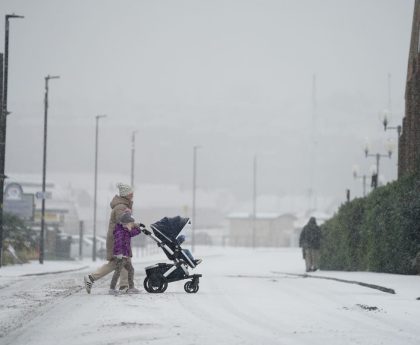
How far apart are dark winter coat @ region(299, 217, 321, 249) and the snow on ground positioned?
13911mm

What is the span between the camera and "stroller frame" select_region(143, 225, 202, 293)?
17.8 metres

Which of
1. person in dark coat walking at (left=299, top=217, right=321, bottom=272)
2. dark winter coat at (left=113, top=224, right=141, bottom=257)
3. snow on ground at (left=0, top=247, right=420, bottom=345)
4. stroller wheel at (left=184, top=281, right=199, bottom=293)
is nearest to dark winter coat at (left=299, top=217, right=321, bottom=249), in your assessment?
person in dark coat walking at (left=299, top=217, right=321, bottom=272)

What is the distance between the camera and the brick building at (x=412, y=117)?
32875 mm

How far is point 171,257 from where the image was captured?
18.0m

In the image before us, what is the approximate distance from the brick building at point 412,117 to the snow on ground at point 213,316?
517 inches

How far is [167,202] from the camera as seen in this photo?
196 metres

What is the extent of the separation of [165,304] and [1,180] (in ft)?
58.4

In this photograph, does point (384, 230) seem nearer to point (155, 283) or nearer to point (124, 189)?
point (155, 283)

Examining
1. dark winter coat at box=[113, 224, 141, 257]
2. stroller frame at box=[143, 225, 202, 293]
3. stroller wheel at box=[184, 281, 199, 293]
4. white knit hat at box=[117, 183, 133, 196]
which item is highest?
white knit hat at box=[117, 183, 133, 196]

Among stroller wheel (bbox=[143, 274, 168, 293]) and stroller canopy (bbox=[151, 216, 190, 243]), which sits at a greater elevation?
stroller canopy (bbox=[151, 216, 190, 243])

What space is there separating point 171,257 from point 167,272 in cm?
26

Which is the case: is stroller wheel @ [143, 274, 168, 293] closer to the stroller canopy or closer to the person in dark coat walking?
the stroller canopy

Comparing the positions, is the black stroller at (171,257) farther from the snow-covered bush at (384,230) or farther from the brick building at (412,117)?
the brick building at (412,117)

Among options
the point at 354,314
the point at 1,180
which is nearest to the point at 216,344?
the point at 354,314
